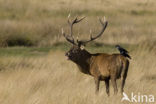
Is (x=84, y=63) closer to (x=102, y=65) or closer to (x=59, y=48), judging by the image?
(x=102, y=65)

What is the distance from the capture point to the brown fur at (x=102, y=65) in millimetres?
9211

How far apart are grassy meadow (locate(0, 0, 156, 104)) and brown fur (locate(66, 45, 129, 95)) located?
11.7 inches

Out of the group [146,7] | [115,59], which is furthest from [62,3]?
[115,59]

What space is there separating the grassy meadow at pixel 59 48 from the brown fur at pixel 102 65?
0.97 ft

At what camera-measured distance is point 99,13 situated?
32.1 metres

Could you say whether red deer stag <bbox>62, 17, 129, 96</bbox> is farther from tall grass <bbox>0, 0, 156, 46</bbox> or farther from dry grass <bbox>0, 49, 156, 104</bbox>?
tall grass <bbox>0, 0, 156, 46</bbox>

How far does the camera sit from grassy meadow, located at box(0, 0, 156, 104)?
8.99m

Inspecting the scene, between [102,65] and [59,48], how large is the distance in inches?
385

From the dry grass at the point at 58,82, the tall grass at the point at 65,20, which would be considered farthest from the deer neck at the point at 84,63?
the tall grass at the point at 65,20

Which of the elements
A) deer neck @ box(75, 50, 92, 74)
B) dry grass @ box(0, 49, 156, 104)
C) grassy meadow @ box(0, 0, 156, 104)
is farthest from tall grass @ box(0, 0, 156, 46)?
deer neck @ box(75, 50, 92, 74)

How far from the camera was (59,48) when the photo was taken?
19.1 m

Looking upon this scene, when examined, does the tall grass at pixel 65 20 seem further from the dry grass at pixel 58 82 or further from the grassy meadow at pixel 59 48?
the dry grass at pixel 58 82

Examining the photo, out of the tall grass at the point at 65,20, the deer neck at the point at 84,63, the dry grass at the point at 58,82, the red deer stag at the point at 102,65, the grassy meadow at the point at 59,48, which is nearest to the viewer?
the dry grass at the point at 58,82

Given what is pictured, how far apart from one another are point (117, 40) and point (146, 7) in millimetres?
16806
